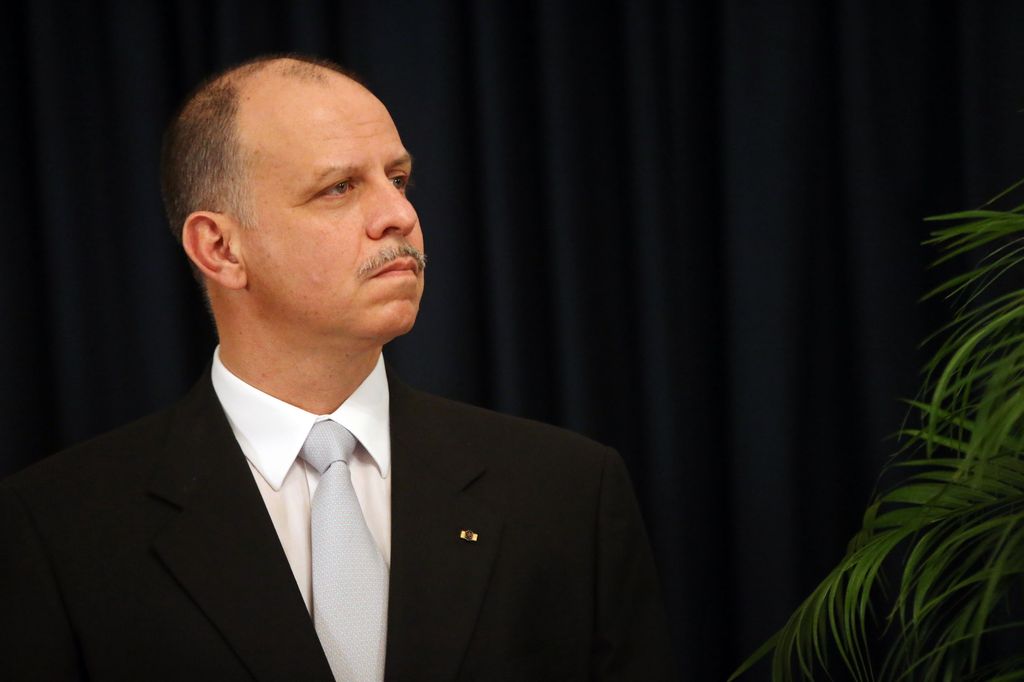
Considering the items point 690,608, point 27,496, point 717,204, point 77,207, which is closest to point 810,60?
point 717,204

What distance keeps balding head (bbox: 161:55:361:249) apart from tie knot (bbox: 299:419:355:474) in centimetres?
31

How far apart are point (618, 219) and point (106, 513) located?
132 centimetres

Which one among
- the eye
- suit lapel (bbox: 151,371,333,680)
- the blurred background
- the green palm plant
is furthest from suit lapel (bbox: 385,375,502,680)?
the blurred background

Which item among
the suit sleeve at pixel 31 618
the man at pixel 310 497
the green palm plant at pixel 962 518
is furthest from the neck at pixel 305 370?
the green palm plant at pixel 962 518

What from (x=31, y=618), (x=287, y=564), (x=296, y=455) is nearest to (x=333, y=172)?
(x=296, y=455)

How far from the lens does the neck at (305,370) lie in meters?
1.70

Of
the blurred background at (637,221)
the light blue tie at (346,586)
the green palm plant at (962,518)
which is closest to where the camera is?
the green palm plant at (962,518)

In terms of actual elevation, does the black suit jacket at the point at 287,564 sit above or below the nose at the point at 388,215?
below

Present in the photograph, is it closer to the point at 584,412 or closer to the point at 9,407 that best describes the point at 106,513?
the point at 9,407

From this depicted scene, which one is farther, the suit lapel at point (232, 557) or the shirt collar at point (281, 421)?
the shirt collar at point (281, 421)

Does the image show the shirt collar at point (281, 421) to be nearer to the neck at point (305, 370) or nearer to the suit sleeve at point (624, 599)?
the neck at point (305, 370)

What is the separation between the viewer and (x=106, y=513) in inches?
62.8

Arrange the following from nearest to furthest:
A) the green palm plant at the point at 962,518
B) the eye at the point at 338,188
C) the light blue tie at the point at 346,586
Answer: the green palm plant at the point at 962,518, the light blue tie at the point at 346,586, the eye at the point at 338,188

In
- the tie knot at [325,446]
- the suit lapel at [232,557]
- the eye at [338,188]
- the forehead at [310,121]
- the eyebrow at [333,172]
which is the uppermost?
the forehead at [310,121]
